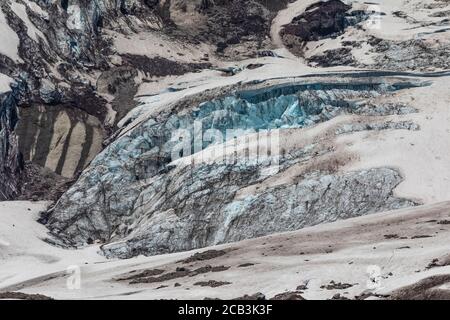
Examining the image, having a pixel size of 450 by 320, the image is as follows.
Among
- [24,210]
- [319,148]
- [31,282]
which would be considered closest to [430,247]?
[31,282]

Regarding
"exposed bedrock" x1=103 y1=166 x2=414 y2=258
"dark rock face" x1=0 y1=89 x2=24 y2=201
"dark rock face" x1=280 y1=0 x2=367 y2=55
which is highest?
"dark rock face" x1=280 y1=0 x2=367 y2=55

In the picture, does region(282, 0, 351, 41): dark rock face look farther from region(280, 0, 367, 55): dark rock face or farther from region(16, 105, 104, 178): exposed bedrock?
region(16, 105, 104, 178): exposed bedrock

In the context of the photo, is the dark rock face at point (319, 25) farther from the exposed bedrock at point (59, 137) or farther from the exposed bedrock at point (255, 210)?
the exposed bedrock at point (255, 210)

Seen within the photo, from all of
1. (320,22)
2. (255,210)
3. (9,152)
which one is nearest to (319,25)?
(320,22)

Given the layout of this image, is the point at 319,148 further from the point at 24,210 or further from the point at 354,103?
the point at 24,210

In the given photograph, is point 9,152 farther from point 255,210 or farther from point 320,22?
point 320,22

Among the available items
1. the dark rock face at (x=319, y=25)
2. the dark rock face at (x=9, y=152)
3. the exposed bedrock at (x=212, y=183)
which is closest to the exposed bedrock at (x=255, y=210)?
the exposed bedrock at (x=212, y=183)

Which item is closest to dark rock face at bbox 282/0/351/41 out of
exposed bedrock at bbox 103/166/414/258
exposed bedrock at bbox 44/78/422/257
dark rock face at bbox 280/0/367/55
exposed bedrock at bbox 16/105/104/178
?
dark rock face at bbox 280/0/367/55

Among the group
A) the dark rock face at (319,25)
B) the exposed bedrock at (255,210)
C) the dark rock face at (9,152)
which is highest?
the dark rock face at (319,25)

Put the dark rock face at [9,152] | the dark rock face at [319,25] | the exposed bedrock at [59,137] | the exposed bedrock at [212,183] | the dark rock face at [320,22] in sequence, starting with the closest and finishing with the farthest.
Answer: the exposed bedrock at [212,183] → the dark rock face at [9,152] → the exposed bedrock at [59,137] → the dark rock face at [319,25] → the dark rock face at [320,22]
